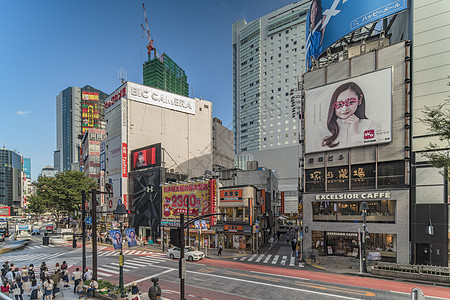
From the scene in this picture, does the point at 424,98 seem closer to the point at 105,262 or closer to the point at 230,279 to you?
the point at 230,279

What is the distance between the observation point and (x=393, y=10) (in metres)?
29.2

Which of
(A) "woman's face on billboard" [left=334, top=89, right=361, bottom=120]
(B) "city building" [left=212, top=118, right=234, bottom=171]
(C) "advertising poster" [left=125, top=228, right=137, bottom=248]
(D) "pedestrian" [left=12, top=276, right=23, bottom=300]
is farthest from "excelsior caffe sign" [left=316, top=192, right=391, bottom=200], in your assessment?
(B) "city building" [left=212, top=118, right=234, bottom=171]

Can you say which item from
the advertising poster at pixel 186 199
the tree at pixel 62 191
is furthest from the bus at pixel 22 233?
the advertising poster at pixel 186 199

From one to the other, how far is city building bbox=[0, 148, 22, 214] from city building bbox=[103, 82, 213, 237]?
14189cm

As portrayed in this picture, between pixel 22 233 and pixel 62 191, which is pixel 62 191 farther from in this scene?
pixel 22 233

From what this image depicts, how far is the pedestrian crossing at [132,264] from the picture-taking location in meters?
25.4

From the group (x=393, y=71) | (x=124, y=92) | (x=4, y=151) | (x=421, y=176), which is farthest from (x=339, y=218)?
(x=4, y=151)

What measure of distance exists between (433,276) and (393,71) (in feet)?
67.3

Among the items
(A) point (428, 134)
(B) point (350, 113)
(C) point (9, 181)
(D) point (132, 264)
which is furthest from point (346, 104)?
(C) point (9, 181)

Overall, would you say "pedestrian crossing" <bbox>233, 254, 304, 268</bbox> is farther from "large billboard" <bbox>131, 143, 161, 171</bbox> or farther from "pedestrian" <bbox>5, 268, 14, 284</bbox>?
"large billboard" <bbox>131, 143, 161, 171</bbox>

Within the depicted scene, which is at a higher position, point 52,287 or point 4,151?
point 4,151

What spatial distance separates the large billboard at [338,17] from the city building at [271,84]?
58.9 m

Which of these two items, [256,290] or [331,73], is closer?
[256,290]

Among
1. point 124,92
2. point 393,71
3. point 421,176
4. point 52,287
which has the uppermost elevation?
point 124,92
